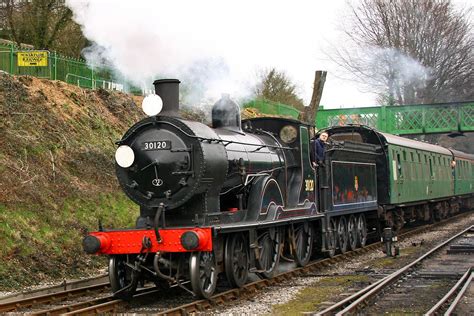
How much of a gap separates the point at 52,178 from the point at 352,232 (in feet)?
22.2

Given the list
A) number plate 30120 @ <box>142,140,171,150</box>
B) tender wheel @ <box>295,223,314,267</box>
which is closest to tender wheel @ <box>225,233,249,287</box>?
number plate 30120 @ <box>142,140,171,150</box>

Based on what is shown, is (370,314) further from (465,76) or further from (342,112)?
(465,76)

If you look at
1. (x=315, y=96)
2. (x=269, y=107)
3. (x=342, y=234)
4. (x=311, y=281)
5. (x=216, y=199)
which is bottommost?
(x=311, y=281)

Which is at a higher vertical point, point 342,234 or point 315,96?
point 315,96

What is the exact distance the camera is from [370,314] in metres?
7.74

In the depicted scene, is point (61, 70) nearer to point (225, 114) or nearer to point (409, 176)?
point (225, 114)

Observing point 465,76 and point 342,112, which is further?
point 465,76

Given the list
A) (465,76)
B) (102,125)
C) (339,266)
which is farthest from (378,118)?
(339,266)

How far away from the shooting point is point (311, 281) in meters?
10.6

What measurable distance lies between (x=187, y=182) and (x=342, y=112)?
82.9 ft

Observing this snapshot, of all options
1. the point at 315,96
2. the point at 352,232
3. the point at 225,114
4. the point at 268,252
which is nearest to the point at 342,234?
the point at 352,232

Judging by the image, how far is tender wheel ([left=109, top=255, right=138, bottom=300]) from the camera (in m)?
8.67

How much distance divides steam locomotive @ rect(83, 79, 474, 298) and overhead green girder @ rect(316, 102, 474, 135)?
63.7 feet

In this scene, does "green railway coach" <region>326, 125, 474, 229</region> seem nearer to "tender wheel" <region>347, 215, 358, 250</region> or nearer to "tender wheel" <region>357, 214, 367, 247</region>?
"tender wheel" <region>347, 215, 358, 250</region>
